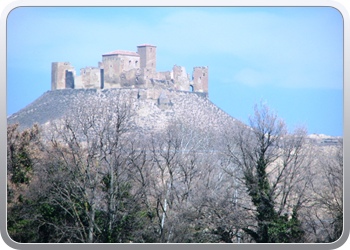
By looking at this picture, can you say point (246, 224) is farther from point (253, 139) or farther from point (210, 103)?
point (210, 103)

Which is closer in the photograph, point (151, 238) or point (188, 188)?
point (151, 238)

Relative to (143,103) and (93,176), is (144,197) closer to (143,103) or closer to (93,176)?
(93,176)

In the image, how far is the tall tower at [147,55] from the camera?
61.9 m

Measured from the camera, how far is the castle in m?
62.3

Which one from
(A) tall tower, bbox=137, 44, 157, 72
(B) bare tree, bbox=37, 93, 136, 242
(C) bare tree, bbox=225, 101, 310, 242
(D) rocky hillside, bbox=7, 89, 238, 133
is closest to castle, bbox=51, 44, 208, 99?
(A) tall tower, bbox=137, 44, 157, 72

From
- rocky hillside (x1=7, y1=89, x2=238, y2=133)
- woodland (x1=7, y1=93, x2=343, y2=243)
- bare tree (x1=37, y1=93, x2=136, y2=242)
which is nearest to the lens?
woodland (x1=7, y1=93, x2=343, y2=243)

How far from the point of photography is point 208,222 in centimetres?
1466

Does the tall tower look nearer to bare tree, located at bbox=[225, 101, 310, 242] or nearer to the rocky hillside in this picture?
the rocky hillside

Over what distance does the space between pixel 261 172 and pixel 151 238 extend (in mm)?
4770

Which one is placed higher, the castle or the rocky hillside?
the castle

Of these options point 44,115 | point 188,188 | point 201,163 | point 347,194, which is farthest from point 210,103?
point 347,194

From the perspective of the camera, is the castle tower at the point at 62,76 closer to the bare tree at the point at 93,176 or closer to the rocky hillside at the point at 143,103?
the rocky hillside at the point at 143,103

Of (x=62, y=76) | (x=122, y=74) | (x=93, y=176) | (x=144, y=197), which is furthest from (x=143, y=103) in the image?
(x=144, y=197)

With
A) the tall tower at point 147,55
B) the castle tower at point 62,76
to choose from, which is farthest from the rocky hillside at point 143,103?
the tall tower at point 147,55
